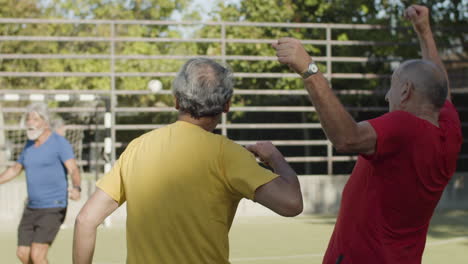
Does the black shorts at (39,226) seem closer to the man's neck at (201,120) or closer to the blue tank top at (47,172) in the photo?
the blue tank top at (47,172)

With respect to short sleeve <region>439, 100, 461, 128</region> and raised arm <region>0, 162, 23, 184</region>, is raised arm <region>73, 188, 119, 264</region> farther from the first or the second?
raised arm <region>0, 162, 23, 184</region>

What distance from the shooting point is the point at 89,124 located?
13.6 m

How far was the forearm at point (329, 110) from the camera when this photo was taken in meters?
2.96

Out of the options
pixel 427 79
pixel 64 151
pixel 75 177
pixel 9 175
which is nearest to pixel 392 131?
pixel 427 79

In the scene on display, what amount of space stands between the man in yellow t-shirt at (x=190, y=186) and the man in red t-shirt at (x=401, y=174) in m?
0.46

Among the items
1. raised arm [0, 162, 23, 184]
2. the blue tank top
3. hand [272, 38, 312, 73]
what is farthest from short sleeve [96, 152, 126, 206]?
raised arm [0, 162, 23, 184]

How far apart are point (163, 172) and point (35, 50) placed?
17894 mm

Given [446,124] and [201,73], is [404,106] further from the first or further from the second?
[201,73]

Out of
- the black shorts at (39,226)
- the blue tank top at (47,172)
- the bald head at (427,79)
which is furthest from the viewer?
the blue tank top at (47,172)

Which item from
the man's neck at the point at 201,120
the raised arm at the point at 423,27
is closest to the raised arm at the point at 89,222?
the man's neck at the point at 201,120

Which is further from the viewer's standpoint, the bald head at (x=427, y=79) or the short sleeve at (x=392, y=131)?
the bald head at (x=427, y=79)

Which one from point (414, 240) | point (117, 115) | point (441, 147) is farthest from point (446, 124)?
point (117, 115)

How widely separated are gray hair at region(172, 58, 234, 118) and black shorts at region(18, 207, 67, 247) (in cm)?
446

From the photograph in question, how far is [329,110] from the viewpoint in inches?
117
